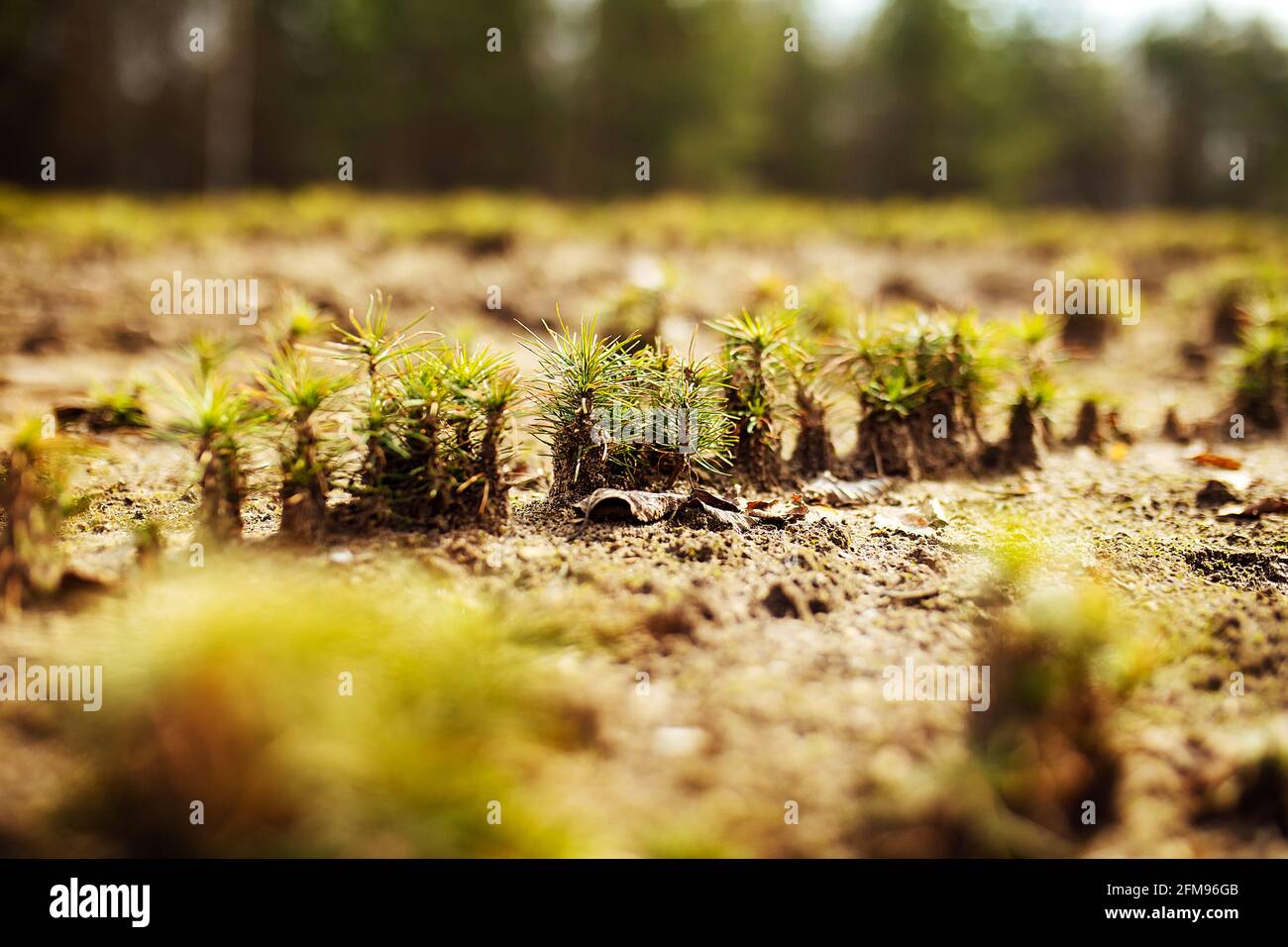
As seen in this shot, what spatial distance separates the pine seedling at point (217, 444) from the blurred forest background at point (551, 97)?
17.7 metres

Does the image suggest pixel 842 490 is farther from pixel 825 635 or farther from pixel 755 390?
pixel 825 635

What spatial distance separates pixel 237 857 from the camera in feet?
4.61

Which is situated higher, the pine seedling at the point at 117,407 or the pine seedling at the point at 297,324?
the pine seedling at the point at 297,324

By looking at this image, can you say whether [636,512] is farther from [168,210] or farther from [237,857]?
[168,210]

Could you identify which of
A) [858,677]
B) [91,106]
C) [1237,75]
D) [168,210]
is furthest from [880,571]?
[1237,75]

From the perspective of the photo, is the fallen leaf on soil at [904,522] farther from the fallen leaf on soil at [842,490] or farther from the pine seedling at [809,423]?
the pine seedling at [809,423]

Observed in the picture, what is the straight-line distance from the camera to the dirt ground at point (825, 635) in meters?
1.61

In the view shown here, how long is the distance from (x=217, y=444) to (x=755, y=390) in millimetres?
1902

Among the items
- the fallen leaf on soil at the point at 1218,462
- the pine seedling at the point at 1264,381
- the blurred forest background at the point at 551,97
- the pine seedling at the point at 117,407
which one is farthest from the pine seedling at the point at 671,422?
the blurred forest background at the point at 551,97

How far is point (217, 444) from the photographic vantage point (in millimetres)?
2449

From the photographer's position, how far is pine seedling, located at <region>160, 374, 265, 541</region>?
7.94 feet

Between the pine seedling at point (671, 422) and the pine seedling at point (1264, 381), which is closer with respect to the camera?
the pine seedling at point (671, 422)

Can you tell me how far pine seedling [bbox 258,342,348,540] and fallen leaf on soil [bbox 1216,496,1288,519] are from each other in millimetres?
3391
